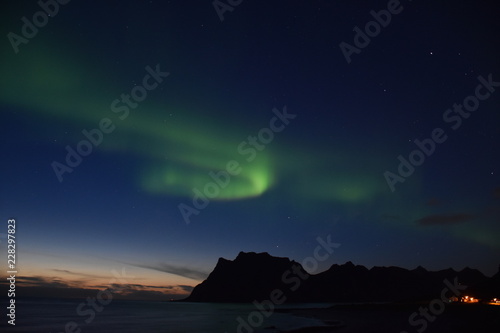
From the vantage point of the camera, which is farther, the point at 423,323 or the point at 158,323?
the point at 158,323

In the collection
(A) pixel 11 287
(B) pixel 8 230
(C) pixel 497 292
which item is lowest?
(C) pixel 497 292

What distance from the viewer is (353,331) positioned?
125ft

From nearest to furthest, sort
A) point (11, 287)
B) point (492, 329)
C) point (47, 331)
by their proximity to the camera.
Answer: point (11, 287), point (492, 329), point (47, 331)

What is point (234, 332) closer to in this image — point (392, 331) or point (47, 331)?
point (392, 331)

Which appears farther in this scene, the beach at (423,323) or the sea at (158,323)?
the sea at (158,323)

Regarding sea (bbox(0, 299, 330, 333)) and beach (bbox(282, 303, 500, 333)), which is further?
sea (bbox(0, 299, 330, 333))

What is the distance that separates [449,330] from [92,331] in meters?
52.9

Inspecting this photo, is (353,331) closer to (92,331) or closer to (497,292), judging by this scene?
(92,331)

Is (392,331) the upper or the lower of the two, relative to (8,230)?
lower

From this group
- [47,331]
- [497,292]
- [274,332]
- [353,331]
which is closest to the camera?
[353,331]

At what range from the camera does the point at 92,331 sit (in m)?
54.3

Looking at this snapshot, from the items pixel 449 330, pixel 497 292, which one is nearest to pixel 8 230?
pixel 449 330

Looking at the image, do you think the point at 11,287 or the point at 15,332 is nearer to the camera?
the point at 11,287

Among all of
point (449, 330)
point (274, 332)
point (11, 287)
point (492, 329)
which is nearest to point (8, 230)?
point (11, 287)
